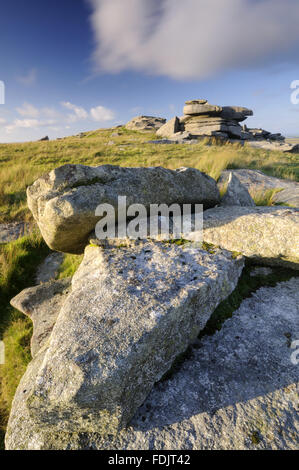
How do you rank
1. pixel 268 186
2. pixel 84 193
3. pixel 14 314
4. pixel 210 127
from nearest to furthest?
pixel 84 193
pixel 14 314
pixel 268 186
pixel 210 127

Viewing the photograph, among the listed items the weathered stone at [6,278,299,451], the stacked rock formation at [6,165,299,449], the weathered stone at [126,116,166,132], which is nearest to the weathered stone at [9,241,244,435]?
the stacked rock formation at [6,165,299,449]

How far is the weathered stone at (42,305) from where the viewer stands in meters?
3.77

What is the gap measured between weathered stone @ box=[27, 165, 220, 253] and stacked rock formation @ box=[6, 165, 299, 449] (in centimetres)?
2

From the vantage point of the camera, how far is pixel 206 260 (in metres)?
3.33

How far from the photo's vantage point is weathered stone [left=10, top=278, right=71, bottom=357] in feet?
12.4

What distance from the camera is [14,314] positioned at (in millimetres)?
4691

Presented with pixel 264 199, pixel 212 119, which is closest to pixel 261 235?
pixel 264 199

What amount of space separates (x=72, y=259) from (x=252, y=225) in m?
4.31

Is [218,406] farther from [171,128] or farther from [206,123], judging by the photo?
[171,128]

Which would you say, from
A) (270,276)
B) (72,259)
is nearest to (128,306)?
(270,276)

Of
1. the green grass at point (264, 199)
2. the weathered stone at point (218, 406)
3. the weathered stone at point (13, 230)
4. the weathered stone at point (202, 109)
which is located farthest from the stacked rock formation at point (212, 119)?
the weathered stone at point (218, 406)

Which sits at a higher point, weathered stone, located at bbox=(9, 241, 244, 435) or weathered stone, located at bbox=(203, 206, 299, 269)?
weathered stone, located at bbox=(203, 206, 299, 269)

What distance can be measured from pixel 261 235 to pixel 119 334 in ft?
8.69

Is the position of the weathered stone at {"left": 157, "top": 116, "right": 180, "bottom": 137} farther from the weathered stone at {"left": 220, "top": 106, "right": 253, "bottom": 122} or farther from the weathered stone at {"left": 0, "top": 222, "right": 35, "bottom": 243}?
the weathered stone at {"left": 0, "top": 222, "right": 35, "bottom": 243}
